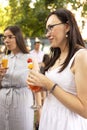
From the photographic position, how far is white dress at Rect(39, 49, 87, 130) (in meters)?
2.34

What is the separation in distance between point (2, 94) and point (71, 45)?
230 centimetres

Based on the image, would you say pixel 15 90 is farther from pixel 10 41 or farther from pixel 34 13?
pixel 34 13

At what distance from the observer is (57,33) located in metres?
2.48

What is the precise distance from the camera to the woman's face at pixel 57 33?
248 centimetres

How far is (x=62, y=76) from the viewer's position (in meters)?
2.37

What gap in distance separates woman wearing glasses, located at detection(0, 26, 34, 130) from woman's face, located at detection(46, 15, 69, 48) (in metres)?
2.08

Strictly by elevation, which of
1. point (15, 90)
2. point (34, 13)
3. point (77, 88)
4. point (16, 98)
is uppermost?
point (77, 88)

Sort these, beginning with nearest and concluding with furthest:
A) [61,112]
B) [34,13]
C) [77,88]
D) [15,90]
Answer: [77,88]
[61,112]
[15,90]
[34,13]

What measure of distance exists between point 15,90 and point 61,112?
2283 millimetres

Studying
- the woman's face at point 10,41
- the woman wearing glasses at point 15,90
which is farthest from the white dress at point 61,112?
the woman's face at point 10,41

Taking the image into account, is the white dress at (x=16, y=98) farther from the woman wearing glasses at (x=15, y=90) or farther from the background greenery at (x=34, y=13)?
the background greenery at (x=34, y=13)

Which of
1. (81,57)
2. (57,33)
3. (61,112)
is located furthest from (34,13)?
(81,57)

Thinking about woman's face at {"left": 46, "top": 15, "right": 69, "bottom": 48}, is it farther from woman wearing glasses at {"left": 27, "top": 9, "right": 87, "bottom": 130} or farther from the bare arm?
the bare arm

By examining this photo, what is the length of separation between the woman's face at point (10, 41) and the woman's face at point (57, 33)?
7.39 ft
